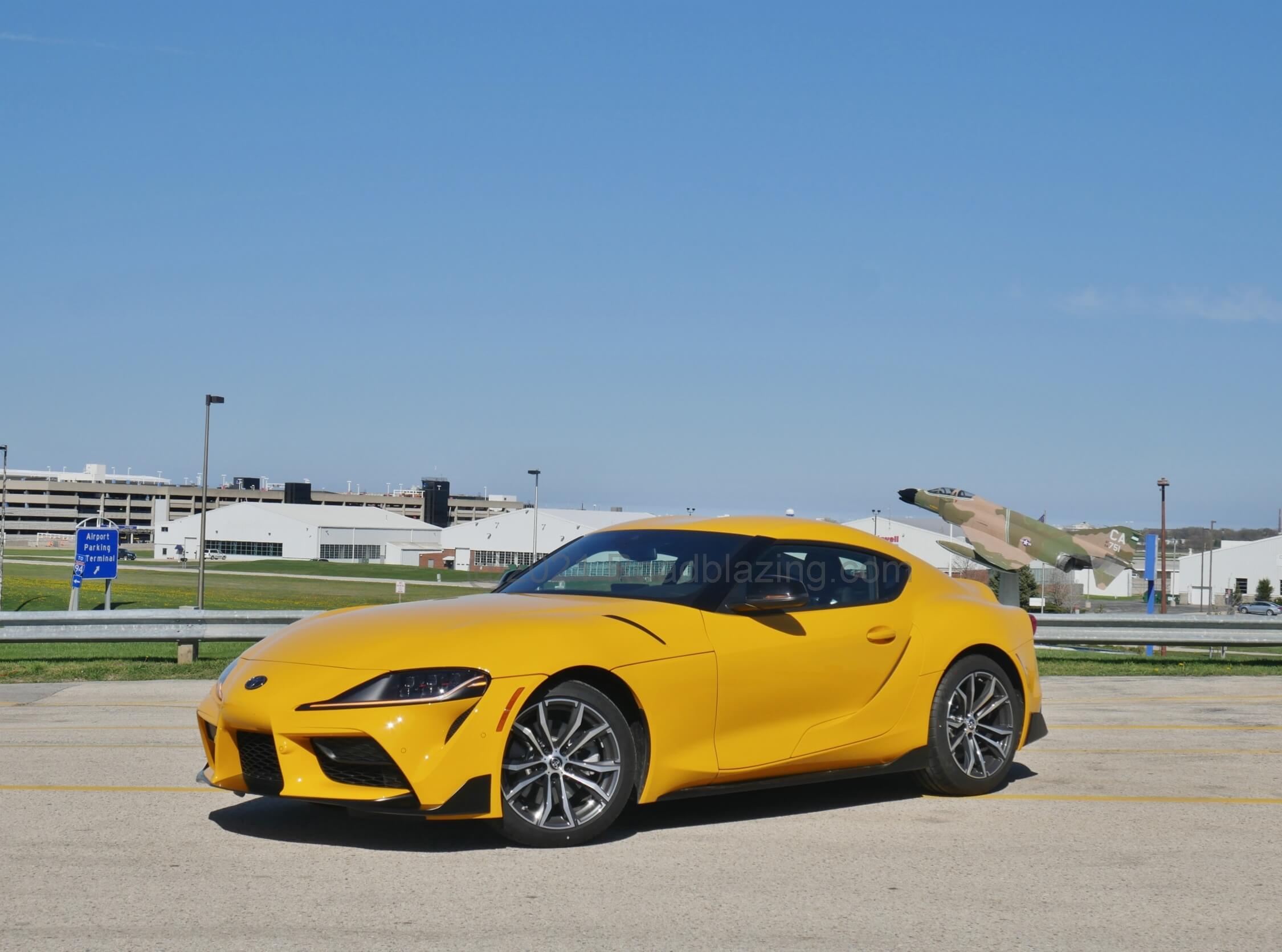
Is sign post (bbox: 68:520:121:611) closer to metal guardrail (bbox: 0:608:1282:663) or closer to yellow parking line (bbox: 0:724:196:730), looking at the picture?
metal guardrail (bbox: 0:608:1282:663)

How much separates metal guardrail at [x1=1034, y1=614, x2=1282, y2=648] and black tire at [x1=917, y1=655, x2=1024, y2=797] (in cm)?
827

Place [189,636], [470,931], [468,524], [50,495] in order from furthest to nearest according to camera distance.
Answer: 1. [50,495]
2. [468,524]
3. [189,636]
4. [470,931]

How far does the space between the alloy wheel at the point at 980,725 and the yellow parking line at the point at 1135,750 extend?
1781 mm

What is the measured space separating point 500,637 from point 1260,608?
7835 centimetres

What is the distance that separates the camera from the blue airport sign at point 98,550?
34719mm

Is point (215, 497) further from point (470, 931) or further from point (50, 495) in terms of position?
point (470, 931)

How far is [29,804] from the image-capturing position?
673cm

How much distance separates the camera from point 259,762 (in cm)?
566

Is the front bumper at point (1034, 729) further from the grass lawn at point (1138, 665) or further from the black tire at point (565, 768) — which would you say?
the grass lawn at point (1138, 665)

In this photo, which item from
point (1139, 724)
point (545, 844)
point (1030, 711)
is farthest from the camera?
point (1139, 724)

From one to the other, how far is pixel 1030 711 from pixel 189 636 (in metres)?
10.1

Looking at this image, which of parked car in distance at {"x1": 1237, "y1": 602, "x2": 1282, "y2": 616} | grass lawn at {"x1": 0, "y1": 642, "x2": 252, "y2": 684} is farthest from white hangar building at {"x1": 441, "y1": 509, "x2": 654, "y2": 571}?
grass lawn at {"x1": 0, "y1": 642, "x2": 252, "y2": 684}

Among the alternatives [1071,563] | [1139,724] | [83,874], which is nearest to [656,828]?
[83,874]

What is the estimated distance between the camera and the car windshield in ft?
21.6
